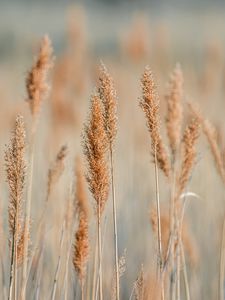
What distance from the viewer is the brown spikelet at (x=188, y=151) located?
1588 mm

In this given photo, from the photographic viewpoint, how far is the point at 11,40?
44.7 feet

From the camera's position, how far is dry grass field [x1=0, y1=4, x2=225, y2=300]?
145 cm

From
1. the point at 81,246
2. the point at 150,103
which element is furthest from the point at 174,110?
the point at 81,246

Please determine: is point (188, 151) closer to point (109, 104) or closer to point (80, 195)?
point (109, 104)

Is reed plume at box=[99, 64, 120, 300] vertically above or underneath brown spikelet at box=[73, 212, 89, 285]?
above

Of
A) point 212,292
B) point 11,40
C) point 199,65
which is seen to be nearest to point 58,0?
point 11,40

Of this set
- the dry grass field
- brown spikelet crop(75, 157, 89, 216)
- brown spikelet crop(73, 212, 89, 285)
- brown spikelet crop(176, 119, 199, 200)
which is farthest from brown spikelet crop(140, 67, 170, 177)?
brown spikelet crop(75, 157, 89, 216)

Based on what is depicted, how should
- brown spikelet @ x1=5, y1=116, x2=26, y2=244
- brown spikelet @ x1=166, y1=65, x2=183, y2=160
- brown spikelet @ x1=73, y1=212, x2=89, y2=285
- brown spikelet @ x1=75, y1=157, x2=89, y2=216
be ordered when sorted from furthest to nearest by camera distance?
brown spikelet @ x1=75, y1=157, x2=89, y2=216 < brown spikelet @ x1=166, y1=65, x2=183, y2=160 < brown spikelet @ x1=73, y1=212, x2=89, y2=285 < brown spikelet @ x1=5, y1=116, x2=26, y2=244

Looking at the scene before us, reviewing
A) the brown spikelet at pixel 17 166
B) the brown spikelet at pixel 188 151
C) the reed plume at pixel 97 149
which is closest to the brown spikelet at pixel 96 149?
the reed plume at pixel 97 149

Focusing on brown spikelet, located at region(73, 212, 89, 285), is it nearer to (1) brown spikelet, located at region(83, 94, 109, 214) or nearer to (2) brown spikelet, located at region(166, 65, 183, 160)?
(1) brown spikelet, located at region(83, 94, 109, 214)

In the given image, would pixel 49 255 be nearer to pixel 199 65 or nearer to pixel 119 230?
pixel 119 230

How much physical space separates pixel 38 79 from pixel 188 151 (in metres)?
0.38

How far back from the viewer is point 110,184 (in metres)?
1.53

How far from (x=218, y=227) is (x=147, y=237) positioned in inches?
12.7
